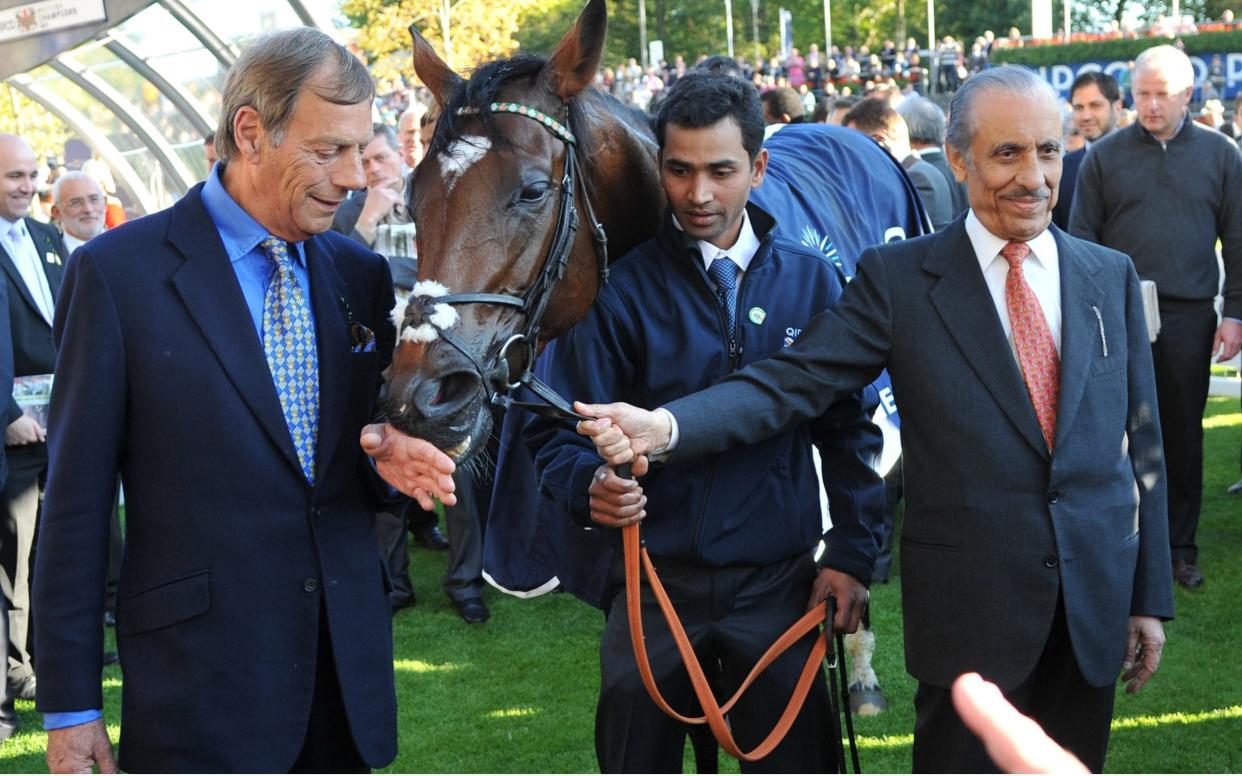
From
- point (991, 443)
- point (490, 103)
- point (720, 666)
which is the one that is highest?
point (490, 103)

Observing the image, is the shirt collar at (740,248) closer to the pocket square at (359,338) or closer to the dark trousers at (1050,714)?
the pocket square at (359,338)

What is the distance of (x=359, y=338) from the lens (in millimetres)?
2664

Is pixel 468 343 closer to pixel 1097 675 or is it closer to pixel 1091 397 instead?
pixel 1091 397

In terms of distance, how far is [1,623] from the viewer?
5207mm

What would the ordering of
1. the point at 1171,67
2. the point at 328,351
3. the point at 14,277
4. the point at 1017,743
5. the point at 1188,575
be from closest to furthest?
the point at 1017,743 < the point at 328,351 < the point at 14,277 < the point at 1188,575 < the point at 1171,67

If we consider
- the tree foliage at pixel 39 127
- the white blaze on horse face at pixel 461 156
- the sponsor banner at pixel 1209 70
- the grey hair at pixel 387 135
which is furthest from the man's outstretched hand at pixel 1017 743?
the sponsor banner at pixel 1209 70

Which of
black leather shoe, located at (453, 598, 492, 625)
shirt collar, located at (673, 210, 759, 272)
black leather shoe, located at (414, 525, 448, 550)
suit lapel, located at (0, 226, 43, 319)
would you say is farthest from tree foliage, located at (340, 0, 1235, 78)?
shirt collar, located at (673, 210, 759, 272)

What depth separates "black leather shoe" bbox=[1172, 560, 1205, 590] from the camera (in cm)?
614

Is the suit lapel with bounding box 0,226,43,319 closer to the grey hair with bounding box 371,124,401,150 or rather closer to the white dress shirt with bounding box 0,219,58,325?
the white dress shirt with bounding box 0,219,58,325

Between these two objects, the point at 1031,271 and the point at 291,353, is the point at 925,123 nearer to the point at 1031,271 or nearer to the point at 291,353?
the point at 1031,271

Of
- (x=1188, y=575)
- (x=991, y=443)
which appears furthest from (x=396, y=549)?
(x=991, y=443)

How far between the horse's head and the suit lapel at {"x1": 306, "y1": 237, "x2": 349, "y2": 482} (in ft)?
0.46

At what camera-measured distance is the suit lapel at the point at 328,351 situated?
8.41 ft

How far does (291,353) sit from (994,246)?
149cm
